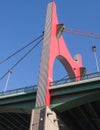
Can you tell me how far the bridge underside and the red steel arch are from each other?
8.90 feet

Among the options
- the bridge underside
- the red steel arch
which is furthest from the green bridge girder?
the bridge underside

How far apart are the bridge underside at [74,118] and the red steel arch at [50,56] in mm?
2711

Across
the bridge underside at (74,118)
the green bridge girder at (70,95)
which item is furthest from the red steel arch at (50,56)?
the bridge underside at (74,118)

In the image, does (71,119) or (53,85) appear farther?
(71,119)

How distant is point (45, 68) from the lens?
35406 mm

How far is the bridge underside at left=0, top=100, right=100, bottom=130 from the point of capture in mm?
35312

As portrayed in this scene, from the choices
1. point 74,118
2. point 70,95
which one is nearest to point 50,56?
point 70,95

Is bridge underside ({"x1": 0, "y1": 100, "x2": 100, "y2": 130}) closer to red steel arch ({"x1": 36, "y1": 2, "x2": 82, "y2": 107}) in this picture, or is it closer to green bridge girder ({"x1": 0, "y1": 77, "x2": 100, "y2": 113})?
green bridge girder ({"x1": 0, "y1": 77, "x2": 100, "y2": 113})

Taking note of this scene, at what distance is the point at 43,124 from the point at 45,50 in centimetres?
996

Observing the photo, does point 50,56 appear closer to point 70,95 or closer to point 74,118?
point 70,95

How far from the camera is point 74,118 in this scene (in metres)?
37.3

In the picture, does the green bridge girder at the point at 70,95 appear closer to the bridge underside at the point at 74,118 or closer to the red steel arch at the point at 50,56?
the red steel arch at the point at 50,56

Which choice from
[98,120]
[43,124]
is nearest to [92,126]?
[98,120]

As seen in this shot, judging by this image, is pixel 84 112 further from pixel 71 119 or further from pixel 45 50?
pixel 45 50
